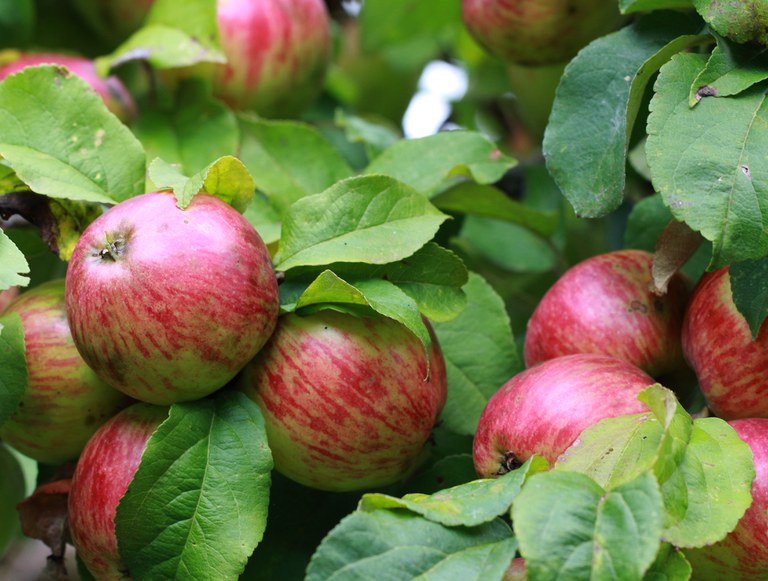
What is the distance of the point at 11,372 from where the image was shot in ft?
2.32

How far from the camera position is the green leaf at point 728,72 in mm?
692

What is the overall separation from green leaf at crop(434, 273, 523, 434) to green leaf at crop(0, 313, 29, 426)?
0.34 meters

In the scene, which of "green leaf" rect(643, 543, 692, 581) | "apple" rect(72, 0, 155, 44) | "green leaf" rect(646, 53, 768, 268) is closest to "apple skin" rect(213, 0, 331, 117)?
"apple" rect(72, 0, 155, 44)

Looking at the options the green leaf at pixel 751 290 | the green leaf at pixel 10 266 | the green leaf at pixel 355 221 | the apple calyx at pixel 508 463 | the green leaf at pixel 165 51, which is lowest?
the apple calyx at pixel 508 463

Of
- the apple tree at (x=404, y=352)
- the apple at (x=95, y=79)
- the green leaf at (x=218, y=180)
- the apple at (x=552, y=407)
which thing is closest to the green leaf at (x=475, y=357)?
the apple tree at (x=404, y=352)

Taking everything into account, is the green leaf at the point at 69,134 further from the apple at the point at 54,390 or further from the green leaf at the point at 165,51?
the green leaf at the point at 165,51

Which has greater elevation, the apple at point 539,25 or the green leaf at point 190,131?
the apple at point 539,25

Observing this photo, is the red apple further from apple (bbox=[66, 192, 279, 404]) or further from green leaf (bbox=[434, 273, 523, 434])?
apple (bbox=[66, 192, 279, 404])

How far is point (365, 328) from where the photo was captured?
2.36ft

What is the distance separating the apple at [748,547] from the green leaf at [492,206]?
1.30 ft

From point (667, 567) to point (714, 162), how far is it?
27 cm

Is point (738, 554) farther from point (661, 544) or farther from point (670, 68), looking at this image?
point (670, 68)

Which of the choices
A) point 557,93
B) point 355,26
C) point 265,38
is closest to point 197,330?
point 557,93

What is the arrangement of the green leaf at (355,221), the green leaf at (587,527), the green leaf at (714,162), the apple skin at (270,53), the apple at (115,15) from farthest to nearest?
the apple at (115,15)
the apple skin at (270,53)
the green leaf at (355,221)
the green leaf at (714,162)
the green leaf at (587,527)
